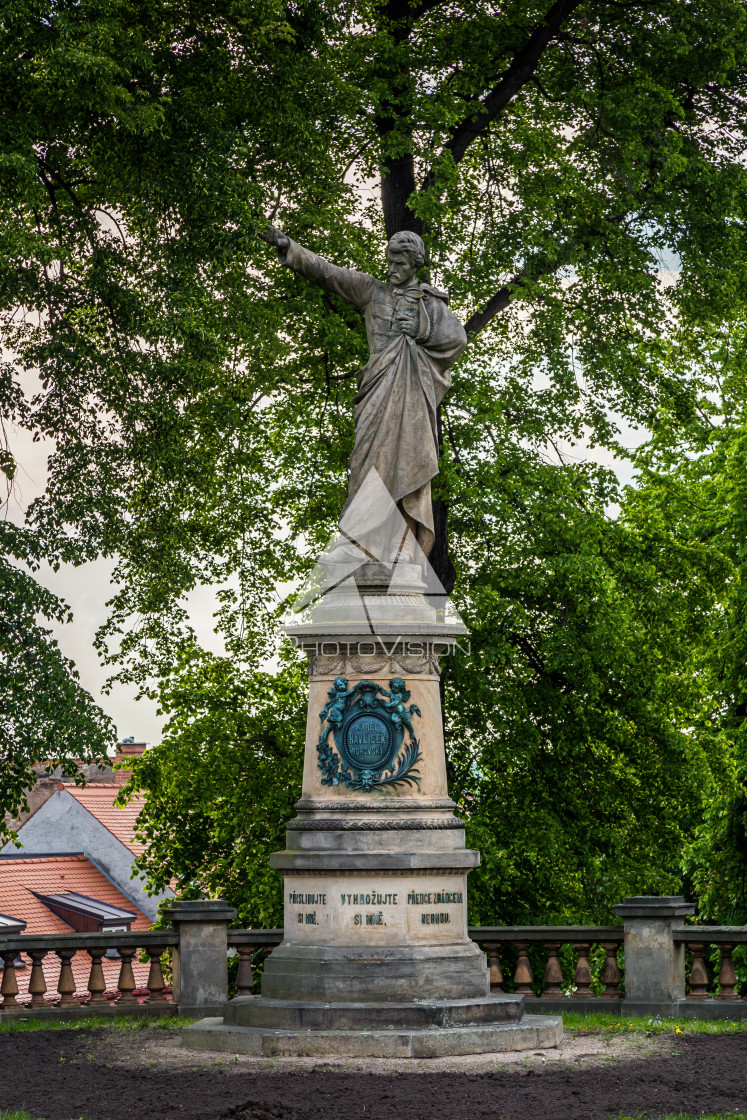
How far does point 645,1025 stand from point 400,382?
5.07 m

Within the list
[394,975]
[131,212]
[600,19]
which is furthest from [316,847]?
[600,19]

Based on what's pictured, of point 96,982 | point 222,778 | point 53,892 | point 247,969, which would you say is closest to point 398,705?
point 247,969

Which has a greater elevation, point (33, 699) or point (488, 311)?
point (488, 311)

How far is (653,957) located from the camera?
37.1ft

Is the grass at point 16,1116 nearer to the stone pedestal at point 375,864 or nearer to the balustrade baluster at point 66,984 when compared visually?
the stone pedestal at point 375,864

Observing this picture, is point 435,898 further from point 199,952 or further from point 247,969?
point 199,952

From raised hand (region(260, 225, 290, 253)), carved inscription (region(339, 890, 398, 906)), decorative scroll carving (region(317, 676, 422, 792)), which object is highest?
raised hand (region(260, 225, 290, 253))

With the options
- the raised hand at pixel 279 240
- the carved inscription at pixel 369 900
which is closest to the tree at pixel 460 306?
the raised hand at pixel 279 240

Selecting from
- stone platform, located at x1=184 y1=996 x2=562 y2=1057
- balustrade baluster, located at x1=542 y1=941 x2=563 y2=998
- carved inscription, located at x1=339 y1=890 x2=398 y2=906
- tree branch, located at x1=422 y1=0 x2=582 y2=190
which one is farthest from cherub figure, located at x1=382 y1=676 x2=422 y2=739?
tree branch, located at x1=422 y1=0 x2=582 y2=190

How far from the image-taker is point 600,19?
17.9 m

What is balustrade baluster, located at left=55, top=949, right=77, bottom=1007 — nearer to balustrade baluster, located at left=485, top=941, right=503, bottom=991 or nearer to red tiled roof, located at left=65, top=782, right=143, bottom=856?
balustrade baluster, located at left=485, top=941, right=503, bottom=991

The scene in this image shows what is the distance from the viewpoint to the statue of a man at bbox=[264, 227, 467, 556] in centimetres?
1056

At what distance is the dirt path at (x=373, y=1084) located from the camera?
7.05m

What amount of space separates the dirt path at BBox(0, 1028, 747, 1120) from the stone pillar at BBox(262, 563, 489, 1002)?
2.72ft
